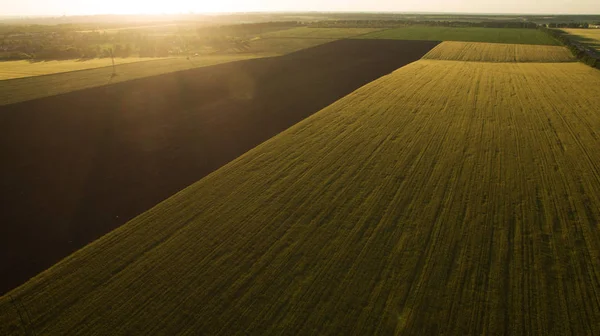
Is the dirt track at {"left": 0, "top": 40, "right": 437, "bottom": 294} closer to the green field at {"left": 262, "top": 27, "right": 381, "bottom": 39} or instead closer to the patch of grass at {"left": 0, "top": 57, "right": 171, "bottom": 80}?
the patch of grass at {"left": 0, "top": 57, "right": 171, "bottom": 80}

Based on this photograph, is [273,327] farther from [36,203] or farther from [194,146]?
[194,146]

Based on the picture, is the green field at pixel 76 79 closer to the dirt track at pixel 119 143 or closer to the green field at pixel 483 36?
the dirt track at pixel 119 143

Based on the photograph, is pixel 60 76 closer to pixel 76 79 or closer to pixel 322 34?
pixel 76 79

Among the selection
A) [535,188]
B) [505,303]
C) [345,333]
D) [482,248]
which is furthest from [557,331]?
[535,188]

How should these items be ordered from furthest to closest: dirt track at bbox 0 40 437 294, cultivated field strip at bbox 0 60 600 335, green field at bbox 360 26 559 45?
green field at bbox 360 26 559 45 → dirt track at bbox 0 40 437 294 → cultivated field strip at bbox 0 60 600 335

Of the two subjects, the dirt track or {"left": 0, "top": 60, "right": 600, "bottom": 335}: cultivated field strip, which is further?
the dirt track

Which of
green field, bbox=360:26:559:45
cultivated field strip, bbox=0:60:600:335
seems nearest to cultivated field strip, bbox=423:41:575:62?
green field, bbox=360:26:559:45

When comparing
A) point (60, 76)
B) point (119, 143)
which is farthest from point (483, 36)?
point (119, 143)
